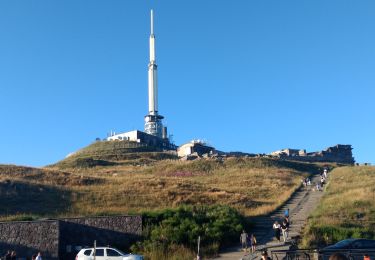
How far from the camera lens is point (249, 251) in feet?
86.5

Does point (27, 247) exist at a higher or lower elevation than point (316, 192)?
lower

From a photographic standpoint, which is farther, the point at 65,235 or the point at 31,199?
the point at 31,199

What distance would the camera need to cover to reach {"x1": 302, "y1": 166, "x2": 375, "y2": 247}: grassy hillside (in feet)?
90.8

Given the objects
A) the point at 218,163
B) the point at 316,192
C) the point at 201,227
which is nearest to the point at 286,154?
the point at 218,163

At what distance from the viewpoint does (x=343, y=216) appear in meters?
33.4

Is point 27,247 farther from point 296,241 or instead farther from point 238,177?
point 238,177

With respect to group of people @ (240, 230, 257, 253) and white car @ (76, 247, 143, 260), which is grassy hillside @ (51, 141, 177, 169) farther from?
white car @ (76, 247, 143, 260)

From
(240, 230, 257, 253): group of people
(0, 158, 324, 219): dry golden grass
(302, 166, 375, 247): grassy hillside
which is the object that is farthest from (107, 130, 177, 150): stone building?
(240, 230, 257, 253): group of people

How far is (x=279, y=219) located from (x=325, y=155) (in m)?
72.6

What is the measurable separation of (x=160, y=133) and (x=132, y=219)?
110027 mm

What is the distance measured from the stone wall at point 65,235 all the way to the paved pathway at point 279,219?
5.56 meters

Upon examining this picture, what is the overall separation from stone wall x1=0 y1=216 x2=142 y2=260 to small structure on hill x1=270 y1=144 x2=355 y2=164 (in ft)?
239

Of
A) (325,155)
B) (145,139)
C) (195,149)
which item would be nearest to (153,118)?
(145,139)

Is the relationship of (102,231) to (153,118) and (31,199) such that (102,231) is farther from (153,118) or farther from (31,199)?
(153,118)
